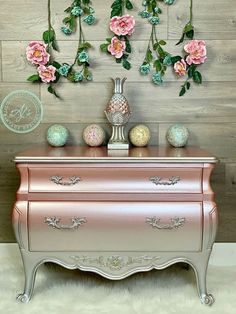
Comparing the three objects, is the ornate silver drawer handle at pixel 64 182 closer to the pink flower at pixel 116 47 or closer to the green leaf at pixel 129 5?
the pink flower at pixel 116 47

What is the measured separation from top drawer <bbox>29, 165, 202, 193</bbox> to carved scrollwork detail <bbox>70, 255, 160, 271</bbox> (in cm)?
31

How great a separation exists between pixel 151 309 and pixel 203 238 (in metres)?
0.41

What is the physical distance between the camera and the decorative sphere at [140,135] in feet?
7.67

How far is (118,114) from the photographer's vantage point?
7.39ft

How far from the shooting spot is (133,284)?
2234mm

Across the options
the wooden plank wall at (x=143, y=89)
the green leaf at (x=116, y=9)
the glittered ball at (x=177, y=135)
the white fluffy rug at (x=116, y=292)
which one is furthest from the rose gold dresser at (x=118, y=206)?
the green leaf at (x=116, y=9)

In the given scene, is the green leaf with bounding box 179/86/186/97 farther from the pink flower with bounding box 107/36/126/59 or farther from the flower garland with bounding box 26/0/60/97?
the flower garland with bounding box 26/0/60/97

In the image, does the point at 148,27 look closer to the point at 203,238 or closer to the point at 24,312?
the point at 203,238

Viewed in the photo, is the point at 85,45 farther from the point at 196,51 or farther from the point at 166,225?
the point at 166,225

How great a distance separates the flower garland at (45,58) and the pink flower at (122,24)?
349 mm

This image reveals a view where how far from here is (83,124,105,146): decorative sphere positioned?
7.63 ft

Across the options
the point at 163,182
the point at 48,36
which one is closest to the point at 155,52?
the point at 48,36

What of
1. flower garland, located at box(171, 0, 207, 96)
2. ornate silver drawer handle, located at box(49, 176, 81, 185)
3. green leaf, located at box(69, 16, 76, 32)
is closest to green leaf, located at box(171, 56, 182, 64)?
flower garland, located at box(171, 0, 207, 96)

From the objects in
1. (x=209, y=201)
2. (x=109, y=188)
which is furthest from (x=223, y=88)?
(x=109, y=188)
